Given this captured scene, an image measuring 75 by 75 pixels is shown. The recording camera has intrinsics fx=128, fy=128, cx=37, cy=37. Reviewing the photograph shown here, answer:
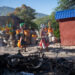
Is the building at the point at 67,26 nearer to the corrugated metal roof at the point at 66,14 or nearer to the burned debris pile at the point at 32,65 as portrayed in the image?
the corrugated metal roof at the point at 66,14

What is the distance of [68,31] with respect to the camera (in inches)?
417

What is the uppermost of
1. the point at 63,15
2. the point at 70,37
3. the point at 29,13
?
the point at 29,13

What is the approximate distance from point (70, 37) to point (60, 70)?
7.21 m

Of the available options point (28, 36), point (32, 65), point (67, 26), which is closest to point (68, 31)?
point (67, 26)

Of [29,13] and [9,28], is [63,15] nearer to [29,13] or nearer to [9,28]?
[9,28]

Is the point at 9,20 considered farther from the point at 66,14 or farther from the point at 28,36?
the point at 66,14

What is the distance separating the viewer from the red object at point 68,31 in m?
10.4

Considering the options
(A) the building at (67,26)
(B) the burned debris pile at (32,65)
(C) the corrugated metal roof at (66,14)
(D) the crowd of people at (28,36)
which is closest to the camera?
(B) the burned debris pile at (32,65)

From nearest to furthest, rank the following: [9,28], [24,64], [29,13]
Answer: [24,64], [9,28], [29,13]

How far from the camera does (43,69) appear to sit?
397 cm

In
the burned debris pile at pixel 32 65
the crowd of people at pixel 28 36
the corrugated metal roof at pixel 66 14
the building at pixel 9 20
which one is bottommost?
the burned debris pile at pixel 32 65

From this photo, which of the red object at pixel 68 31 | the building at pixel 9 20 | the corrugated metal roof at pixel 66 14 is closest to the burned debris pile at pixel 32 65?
the red object at pixel 68 31

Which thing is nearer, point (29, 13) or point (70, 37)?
point (70, 37)

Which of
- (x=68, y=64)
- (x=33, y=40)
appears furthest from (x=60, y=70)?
(x=33, y=40)
